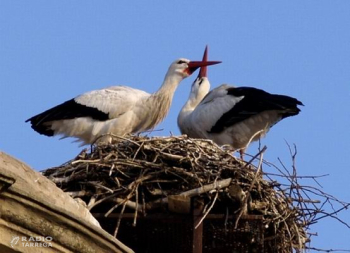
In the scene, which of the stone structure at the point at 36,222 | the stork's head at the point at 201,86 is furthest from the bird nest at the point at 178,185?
the stork's head at the point at 201,86

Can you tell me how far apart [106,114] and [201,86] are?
1.79 metres

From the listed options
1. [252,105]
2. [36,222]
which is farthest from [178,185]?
[252,105]

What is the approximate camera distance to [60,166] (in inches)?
423

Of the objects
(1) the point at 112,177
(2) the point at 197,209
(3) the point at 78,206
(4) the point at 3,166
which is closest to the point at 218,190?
(2) the point at 197,209

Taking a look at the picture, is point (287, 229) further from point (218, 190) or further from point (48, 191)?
point (48, 191)

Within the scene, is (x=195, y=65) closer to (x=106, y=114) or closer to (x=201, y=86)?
(x=201, y=86)

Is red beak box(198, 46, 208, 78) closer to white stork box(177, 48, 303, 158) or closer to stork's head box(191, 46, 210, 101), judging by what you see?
stork's head box(191, 46, 210, 101)

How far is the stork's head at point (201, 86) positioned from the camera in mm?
15094

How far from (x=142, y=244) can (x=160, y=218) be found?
0.34m

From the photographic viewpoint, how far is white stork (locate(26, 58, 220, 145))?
1360 centimetres

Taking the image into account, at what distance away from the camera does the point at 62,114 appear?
13906mm

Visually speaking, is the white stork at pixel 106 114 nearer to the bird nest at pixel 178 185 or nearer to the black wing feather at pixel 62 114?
the black wing feather at pixel 62 114

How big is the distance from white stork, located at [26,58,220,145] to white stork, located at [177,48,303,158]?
498mm

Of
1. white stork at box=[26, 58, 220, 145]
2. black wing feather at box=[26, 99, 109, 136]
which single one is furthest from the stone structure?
black wing feather at box=[26, 99, 109, 136]
